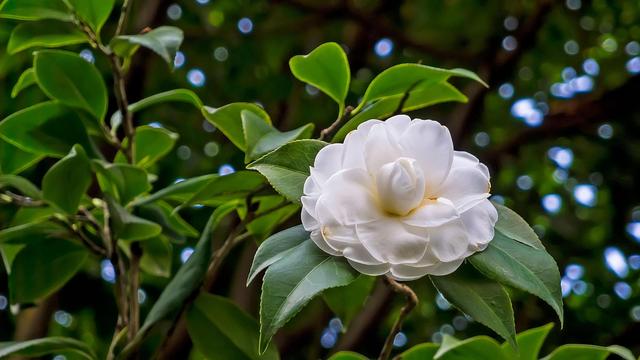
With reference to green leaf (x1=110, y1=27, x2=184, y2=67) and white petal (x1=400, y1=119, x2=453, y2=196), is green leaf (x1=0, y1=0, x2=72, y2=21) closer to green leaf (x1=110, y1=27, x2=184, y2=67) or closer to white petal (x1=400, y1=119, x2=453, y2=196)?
green leaf (x1=110, y1=27, x2=184, y2=67)

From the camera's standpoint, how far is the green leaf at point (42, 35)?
719mm

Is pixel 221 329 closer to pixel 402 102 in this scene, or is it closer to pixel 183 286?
pixel 183 286

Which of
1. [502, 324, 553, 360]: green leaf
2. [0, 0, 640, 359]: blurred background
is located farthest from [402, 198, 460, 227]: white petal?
[0, 0, 640, 359]: blurred background

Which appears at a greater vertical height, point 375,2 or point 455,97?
point 455,97

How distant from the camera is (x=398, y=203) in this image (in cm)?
47

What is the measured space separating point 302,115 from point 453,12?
0.49 meters

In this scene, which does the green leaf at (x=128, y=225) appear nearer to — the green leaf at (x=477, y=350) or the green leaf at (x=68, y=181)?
the green leaf at (x=68, y=181)

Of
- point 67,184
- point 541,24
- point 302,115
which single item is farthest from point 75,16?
point 541,24

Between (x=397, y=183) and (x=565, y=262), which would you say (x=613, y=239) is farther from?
(x=397, y=183)

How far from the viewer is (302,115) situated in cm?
185

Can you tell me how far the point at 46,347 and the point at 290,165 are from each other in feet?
1.09

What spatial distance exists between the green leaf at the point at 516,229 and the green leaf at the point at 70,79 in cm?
43

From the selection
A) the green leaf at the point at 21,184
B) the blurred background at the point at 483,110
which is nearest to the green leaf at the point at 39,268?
the green leaf at the point at 21,184

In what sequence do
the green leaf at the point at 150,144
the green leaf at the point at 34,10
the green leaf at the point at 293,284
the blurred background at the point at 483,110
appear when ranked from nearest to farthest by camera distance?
the green leaf at the point at 293,284
the green leaf at the point at 34,10
the green leaf at the point at 150,144
the blurred background at the point at 483,110
